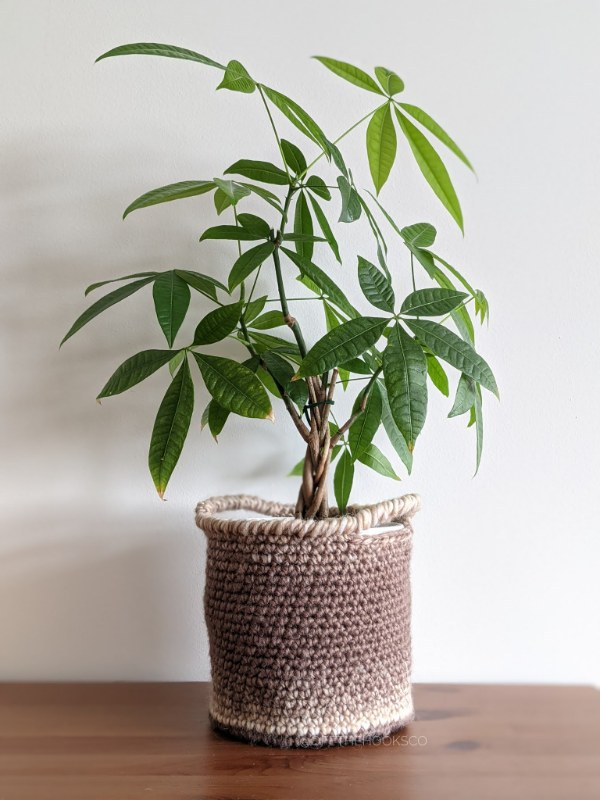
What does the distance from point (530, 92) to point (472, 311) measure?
0.31 meters

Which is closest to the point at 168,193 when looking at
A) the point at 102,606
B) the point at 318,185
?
the point at 318,185

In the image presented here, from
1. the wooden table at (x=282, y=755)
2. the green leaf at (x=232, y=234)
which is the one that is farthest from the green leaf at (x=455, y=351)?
the wooden table at (x=282, y=755)

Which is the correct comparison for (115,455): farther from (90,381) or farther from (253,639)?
(253,639)

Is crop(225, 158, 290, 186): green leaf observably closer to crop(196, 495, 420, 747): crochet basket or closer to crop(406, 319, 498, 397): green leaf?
crop(406, 319, 498, 397): green leaf

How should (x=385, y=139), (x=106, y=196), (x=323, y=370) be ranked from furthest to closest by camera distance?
(x=106, y=196), (x=385, y=139), (x=323, y=370)

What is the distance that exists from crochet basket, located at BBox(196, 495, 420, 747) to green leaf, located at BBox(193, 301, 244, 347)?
7.9 inches

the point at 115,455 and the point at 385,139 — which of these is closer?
the point at 385,139

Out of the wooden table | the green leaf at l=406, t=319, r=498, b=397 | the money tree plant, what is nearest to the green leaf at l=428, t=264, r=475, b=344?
the money tree plant

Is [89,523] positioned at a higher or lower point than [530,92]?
lower

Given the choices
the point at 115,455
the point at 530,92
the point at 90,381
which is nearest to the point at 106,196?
the point at 90,381

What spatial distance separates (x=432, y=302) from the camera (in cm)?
76

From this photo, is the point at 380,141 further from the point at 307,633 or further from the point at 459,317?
the point at 307,633

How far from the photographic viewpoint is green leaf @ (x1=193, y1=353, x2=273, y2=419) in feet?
2.40

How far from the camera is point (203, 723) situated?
2.83ft
